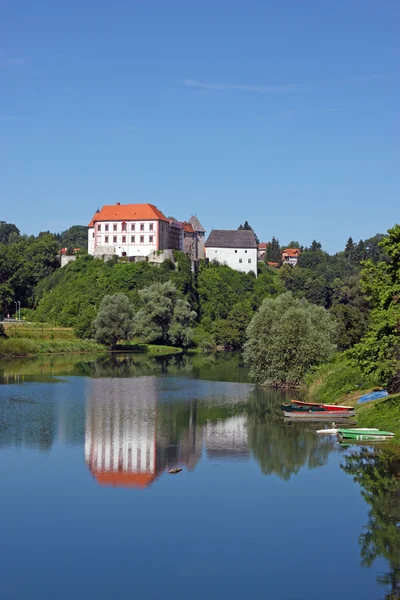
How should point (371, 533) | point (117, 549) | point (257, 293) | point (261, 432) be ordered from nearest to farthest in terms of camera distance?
point (117, 549), point (371, 533), point (261, 432), point (257, 293)

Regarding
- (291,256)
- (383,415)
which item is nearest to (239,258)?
(291,256)

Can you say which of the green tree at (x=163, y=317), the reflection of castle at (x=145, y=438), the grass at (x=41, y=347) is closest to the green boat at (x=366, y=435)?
the reflection of castle at (x=145, y=438)

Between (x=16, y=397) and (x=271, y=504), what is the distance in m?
23.3

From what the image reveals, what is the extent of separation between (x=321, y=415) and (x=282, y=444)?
5080 mm

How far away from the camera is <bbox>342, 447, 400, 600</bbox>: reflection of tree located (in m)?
19.0

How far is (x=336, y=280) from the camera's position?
121 meters

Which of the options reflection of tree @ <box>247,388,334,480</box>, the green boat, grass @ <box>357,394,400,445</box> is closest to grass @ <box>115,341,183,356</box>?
reflection of tree @ <box>247,388,334,480</box>

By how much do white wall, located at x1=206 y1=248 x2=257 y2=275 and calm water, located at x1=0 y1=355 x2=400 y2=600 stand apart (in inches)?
2880

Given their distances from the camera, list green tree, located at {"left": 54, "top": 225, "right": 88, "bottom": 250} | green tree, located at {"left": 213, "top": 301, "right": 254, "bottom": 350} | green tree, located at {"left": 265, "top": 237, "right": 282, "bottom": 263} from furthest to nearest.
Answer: green tree, located at {"left": 54, "top": 225, "right": 88, "bottom": 250}
green tree, located at {"left": 265, "top": 237, "right": 282, "bottom": 263}
green tree, located at {"left": 213, "top": 301, "right": 254, "bottom": 350}

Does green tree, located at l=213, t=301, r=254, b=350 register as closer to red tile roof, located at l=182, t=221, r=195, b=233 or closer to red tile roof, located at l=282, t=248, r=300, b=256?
red tile roof, located at l=182, t=221, r=195, b=233

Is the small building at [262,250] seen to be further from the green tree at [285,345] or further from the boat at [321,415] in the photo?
the boat at [321,415]

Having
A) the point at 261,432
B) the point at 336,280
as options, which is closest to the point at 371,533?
the point at 261,432

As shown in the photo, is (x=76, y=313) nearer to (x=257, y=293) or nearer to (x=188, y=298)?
(x=188, y=298)

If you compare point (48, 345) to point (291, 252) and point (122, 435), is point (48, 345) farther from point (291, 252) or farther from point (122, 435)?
point (291, 252)
